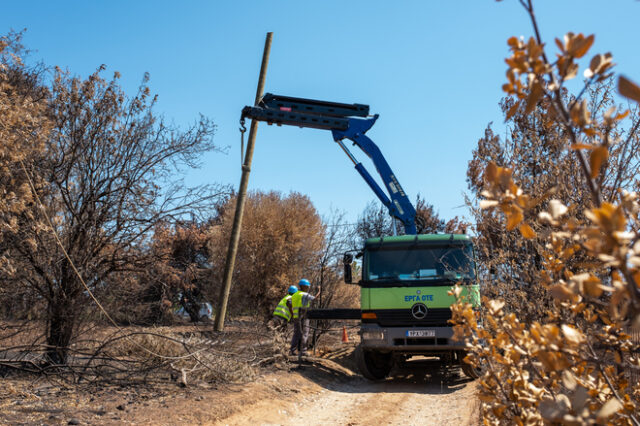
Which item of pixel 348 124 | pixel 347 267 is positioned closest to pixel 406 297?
pixel 347 267

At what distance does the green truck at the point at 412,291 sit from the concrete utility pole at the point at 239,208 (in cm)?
254

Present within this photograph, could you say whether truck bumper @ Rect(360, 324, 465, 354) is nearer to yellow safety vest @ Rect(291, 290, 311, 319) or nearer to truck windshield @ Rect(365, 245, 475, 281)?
truck windshield @ Rect(365, 245, 475, 281)

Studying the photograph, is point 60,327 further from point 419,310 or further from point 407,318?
point 419,310

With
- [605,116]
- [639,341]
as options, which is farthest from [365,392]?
[605,116]

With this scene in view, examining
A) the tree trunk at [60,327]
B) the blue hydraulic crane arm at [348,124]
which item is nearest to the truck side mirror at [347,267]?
the blue hydraulic crane arm at [348,124]

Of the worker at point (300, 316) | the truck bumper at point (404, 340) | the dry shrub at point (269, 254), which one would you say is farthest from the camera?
the dry shrub at point (269, 254)

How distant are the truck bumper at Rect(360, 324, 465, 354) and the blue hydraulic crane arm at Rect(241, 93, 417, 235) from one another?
3084 mm

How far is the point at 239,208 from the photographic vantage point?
1145cm

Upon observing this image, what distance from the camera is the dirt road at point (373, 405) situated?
22.4 ft

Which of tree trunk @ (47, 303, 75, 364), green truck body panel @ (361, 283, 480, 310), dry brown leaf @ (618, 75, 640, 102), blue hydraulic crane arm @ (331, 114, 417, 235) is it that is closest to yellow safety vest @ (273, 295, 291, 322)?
green truck body panel @ (361, 283, 480, 310)

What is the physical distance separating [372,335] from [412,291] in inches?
43.2

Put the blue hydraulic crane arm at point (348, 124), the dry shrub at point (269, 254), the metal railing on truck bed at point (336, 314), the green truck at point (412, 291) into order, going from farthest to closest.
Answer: the dry shrub at point (269, 254) → the blue hydraulic crane arm at point (348, 124) → the metal railing on truck bed at point (336, 314) → the green truck at point (412, 291)

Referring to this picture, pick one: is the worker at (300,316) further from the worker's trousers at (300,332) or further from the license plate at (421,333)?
the license plate at (421,333)

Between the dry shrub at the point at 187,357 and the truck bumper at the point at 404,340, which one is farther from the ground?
the truck bumper at the point at 404,340
